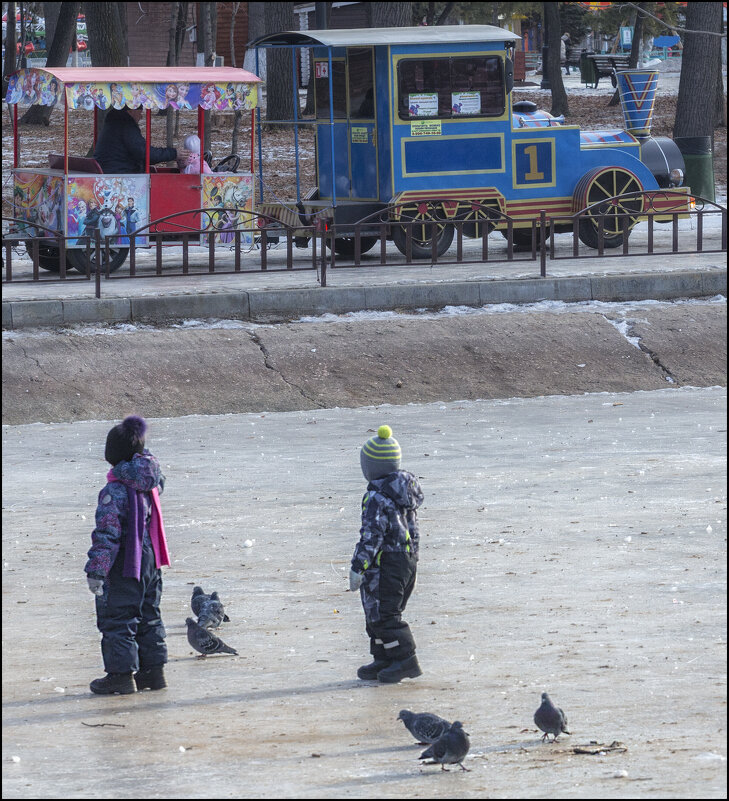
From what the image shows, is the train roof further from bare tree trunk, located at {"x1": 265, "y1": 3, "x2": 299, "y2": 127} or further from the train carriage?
bare tree trunk, located at {"x1": 265, "y1": 3, "x2": 299, "y2": 127}

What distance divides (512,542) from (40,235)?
31.6 ft

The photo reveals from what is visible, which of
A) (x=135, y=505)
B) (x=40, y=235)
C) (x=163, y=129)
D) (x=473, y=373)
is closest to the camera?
(x=135, y=505)

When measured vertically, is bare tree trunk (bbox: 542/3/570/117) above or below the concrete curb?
above

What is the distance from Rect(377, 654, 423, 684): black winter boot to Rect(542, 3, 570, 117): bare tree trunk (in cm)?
3054

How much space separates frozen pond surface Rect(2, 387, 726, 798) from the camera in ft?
16.0

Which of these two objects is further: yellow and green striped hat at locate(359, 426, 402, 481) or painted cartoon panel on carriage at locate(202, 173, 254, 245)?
painted cartoon panel on carriage at locate(202, 173, 254, 245)

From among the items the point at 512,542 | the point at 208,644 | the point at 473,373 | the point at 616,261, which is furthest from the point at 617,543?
the point at 616,261

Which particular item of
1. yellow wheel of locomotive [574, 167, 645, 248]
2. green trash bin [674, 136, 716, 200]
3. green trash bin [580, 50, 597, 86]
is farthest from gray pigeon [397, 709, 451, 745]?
green trash bin [580, 50, 597, 86]

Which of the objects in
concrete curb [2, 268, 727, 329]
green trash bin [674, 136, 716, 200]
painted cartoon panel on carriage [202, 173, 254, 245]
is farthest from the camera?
green trash bin [674, 136, 716, 200]

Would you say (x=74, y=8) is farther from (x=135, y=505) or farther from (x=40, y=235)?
(x=135, y=505)

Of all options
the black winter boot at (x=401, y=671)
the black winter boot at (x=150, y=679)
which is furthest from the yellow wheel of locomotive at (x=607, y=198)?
the black winter boot at (x=150, y=679)

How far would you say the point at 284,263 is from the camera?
17094 mm

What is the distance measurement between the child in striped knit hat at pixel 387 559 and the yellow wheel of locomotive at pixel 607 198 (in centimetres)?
1179

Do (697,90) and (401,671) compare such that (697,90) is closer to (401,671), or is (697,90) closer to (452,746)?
(401,671)
